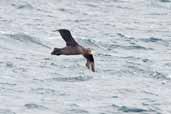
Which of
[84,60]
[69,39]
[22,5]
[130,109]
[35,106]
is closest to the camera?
[35,106]

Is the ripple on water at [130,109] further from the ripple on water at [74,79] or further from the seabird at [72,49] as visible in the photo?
the ripple on water at [74,79]

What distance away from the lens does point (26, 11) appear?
103ft

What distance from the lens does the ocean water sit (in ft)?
60.7

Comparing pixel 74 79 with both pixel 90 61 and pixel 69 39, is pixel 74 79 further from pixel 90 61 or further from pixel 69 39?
pixel 69 39

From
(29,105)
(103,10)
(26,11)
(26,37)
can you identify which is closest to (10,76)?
(29,105)

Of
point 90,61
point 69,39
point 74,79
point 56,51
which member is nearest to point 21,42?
point 74,79

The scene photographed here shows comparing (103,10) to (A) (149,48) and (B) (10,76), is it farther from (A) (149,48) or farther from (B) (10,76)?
(B) (10,76)

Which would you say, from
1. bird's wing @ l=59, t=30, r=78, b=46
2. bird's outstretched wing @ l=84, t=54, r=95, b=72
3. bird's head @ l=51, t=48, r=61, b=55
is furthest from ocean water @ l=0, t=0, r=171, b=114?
bird's wing @ l=59, t=30, r=78, b=46

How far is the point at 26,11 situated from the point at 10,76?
35.9ft

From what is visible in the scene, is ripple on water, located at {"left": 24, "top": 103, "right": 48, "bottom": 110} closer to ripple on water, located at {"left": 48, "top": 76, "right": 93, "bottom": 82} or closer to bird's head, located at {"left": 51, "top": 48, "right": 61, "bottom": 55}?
bird's head, located at {"left": 51, "top": 48, "right": 61, "bottom": 55}

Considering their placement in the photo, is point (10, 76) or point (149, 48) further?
point (149, 48)

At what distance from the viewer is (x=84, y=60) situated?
23.1 m

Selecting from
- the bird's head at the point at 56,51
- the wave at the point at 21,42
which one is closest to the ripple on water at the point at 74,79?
the bird's head at the point at 56,51

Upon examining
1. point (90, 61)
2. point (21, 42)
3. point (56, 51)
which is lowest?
point (21, 42)
